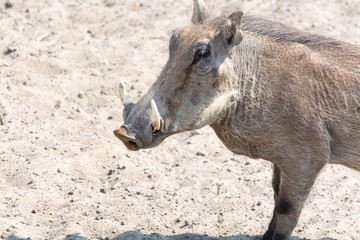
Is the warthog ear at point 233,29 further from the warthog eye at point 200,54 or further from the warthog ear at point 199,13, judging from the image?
the warthog ear at point 199,13

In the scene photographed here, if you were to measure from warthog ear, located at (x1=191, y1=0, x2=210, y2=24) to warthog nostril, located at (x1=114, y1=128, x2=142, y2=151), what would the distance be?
1122 millimetres

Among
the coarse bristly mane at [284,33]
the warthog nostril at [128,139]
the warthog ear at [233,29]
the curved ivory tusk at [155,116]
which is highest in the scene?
the warthog ear at [233,29]

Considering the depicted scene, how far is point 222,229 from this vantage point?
4.79 meters

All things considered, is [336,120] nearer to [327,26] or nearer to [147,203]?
[147,203]

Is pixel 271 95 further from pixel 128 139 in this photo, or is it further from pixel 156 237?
pixel 156 237

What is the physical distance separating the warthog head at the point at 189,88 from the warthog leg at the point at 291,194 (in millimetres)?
636

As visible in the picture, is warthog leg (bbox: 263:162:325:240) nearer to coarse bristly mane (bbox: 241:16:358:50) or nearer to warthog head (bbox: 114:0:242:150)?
warthog head (bbox: 114:0:242:150)

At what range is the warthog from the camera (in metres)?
4.09

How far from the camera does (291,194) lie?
430 cm

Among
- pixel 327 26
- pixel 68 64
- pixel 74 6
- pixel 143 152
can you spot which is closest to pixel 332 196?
pixel 143 152

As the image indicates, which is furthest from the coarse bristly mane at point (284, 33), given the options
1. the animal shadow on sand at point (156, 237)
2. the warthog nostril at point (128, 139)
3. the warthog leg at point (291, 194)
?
the animal shadow on sand at point (156, 237)

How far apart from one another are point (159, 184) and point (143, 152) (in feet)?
1.86

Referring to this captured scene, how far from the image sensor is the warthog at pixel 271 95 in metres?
4.09

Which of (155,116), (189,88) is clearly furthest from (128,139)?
(189,88)
